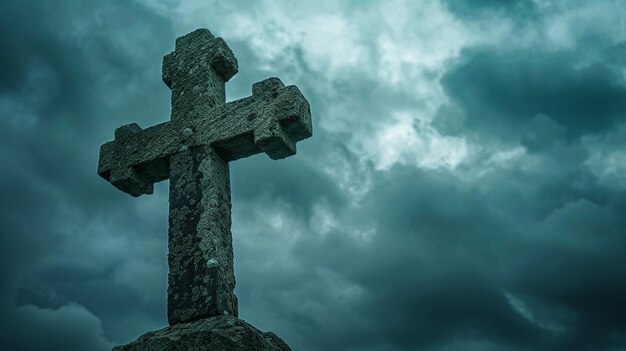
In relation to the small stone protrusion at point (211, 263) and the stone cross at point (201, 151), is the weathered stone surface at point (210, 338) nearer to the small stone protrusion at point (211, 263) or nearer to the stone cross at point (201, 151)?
the stone cross at point (201, 151)

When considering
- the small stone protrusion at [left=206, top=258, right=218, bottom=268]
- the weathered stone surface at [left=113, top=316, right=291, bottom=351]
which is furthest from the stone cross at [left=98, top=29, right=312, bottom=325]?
the weathered stone surface at [left=113, top=316, right=291, bottom=351]

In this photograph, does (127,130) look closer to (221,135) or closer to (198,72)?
(198,72)

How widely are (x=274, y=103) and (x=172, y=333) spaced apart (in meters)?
2.34

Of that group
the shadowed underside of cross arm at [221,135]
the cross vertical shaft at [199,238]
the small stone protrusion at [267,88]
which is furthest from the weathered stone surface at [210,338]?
the small stone protrusion at [267,88]

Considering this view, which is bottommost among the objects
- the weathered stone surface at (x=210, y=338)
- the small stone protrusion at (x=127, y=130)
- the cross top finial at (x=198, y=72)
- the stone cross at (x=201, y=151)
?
the weathered stone surface at (x=210, y=338)

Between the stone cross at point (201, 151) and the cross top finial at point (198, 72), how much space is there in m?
0.01

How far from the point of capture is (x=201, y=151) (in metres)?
5.42

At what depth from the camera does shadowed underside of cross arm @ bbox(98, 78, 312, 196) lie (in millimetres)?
5262

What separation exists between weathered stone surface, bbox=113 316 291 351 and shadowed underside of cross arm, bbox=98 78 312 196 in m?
1.84

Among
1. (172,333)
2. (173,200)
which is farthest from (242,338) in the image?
(173,200)

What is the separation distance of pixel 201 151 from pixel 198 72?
1.09m

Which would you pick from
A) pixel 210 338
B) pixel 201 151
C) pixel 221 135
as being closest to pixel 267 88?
pixel 221 135

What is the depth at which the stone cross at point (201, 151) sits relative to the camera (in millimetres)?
4785

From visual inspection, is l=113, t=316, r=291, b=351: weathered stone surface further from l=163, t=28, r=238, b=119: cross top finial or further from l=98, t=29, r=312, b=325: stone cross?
l=163, t=28, r=238, b=119: cross top finial
